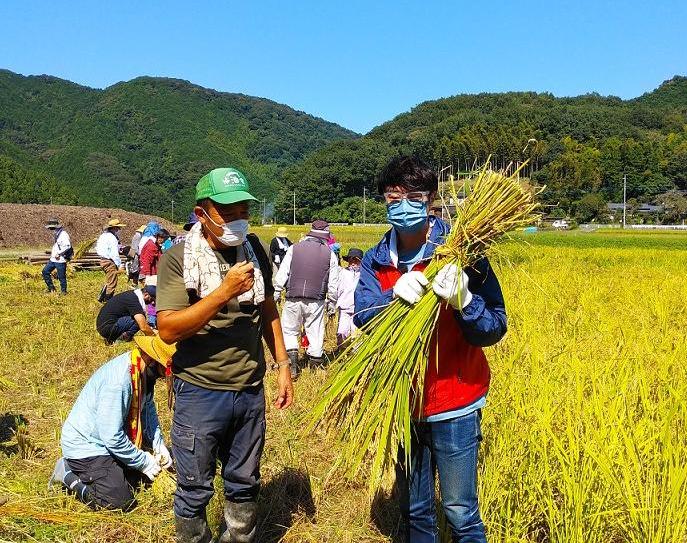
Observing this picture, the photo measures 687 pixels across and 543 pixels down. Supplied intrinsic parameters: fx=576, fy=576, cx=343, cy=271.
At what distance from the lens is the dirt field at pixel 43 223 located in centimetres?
2577

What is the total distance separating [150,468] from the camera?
121 inches

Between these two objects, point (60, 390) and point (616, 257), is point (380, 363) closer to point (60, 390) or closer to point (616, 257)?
point (60, 390)

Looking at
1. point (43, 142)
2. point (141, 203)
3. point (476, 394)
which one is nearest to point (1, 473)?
point (476, 394)

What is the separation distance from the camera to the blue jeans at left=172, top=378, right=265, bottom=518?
212cm

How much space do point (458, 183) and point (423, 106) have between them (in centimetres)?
11718

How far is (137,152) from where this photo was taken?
100m

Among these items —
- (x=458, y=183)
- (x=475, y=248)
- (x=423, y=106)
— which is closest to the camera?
(x=475, y=248)

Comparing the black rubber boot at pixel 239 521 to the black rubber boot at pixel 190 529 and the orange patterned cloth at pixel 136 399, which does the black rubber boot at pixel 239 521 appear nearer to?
the black rubber boot at pixel 190 529

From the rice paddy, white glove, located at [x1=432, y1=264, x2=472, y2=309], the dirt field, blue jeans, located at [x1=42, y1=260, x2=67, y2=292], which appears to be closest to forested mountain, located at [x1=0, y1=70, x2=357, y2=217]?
the dirt field

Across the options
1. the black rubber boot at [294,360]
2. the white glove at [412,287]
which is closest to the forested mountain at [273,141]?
the black rubber boot at [294,360]

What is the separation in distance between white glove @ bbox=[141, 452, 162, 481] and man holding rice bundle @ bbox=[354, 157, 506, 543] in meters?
1.58

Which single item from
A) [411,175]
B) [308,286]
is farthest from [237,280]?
[308,286]

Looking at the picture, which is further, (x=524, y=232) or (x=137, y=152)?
(x=137, y=152)

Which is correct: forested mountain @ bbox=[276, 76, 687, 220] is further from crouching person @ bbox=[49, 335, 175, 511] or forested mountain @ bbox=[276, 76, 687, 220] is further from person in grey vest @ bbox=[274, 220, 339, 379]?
crouching person @ bbox=[49, 335, 175, 511]
